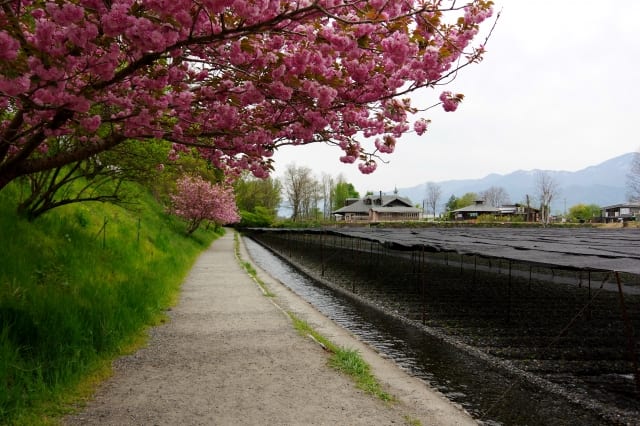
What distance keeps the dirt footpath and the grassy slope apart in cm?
39

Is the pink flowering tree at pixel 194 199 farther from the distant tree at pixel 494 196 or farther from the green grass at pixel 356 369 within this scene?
the distant tree at pixel 494 196

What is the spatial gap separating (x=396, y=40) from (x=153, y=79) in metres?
2.66

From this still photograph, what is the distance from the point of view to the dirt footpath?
4.71m

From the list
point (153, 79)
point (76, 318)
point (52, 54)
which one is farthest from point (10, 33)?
point (76, 318)

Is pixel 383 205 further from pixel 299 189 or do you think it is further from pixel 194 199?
pixel 194 199

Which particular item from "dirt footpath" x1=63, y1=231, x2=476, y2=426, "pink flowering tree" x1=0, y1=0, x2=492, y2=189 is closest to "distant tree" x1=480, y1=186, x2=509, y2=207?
"dirt footpath" x1=63, y1=231, x2=476, y2=426

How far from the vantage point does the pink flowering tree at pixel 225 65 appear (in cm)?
371

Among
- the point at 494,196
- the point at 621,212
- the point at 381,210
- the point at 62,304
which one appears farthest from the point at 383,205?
the point at 62,304

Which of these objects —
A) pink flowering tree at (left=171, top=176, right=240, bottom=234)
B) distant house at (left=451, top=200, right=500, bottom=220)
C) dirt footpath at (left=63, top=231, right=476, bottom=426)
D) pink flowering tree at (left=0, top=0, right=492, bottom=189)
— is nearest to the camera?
pink flowering tree at (left=0, top=0, right=492, bottom=189)

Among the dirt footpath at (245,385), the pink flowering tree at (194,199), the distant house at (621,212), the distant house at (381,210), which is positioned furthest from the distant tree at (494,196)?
the dirt footpath at (245,385)

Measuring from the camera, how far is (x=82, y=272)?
8.85 meters

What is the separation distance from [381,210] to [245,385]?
277ft

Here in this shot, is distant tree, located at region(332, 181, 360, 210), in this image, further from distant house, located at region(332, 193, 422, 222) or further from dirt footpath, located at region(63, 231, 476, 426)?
dirt footpath, located at region(63, 231, 476, 426)

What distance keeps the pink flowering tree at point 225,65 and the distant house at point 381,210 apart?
82.1 metres
